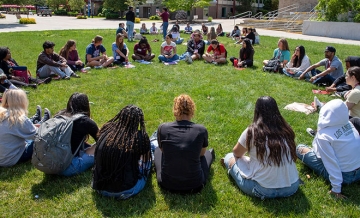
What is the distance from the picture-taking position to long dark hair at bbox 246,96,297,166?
140 inches

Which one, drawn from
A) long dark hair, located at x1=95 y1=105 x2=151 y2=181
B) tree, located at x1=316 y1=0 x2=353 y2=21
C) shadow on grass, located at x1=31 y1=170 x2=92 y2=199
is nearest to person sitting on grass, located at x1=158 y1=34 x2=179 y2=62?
shadow on grass, located at x1=31 y1=170 x2=92 y2=199

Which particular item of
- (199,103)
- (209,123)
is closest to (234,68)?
(199,103)

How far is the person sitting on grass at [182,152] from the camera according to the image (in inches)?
144

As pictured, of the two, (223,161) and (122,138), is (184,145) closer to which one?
(122,138)

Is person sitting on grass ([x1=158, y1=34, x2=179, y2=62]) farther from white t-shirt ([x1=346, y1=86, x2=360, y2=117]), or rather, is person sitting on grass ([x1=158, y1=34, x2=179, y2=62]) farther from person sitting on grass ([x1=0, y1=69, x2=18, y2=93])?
white t-shirt ([x1=346, y1=86, x2=360, y2=117])

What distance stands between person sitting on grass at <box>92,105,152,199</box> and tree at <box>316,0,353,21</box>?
2685 centimetres

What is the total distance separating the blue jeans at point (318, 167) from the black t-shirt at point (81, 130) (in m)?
2.93

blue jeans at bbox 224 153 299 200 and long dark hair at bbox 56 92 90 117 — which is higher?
long dark hair at bbox 56 92 90 117

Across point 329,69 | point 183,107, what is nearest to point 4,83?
point 183,107

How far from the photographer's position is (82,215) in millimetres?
3557

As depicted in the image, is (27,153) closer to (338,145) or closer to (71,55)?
(338,145)

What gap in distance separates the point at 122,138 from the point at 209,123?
9.30 feet

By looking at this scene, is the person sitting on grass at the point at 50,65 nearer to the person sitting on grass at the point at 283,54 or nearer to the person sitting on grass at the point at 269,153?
the person sitting on grass at the point at 283,54

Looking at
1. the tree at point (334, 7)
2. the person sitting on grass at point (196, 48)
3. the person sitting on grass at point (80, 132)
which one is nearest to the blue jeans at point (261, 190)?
the person sitting on grass at point (80, 132)
